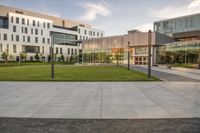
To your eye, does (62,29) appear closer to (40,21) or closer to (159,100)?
(40,21)

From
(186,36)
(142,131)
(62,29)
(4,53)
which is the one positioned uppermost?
(62,29)

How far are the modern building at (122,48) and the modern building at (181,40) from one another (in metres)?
3.29

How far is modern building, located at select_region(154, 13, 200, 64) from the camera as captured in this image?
36.3 metres

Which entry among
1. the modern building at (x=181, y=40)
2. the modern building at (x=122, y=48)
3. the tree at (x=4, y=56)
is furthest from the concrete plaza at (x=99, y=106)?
the tree at (x=4, y=56)

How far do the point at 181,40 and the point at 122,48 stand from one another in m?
18.3

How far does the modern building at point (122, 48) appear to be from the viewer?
52.3 meters

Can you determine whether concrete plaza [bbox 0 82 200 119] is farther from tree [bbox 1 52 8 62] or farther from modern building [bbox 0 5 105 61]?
tree [bbox 1 52 8 62]

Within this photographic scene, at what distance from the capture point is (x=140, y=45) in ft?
177

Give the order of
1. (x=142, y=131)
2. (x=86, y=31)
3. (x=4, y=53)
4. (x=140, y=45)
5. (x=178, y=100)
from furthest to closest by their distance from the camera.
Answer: (x=86, y=31) < (x=4, y=53) < (x=140, y=45) < (x=178, y=100) < (x=142, y=131)

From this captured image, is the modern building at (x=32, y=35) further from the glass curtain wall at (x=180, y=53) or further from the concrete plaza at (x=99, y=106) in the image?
the concrete plaza at (x=99, y=106)

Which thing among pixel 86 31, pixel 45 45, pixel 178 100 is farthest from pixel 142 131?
pixel 86 31

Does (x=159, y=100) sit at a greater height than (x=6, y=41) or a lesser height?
lesser

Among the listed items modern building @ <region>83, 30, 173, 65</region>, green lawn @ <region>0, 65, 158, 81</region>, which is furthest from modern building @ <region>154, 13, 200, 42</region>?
green lawn @ <region>0, 65, 158, 81</region>

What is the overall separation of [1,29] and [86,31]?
43.4 m
